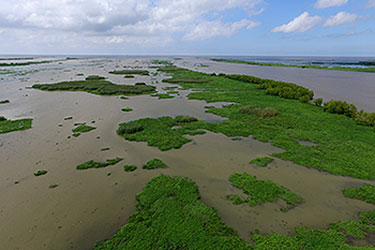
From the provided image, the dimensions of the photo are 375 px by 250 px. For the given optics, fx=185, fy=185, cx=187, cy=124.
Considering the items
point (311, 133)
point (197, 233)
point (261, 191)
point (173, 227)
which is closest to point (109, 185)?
point (173, 227)

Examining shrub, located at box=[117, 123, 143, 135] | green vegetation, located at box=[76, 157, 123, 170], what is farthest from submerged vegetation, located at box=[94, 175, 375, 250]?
shrub, located at box=[117, 123, 143, 135]

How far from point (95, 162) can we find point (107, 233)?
22.9 ft

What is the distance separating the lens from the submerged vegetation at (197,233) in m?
7.86

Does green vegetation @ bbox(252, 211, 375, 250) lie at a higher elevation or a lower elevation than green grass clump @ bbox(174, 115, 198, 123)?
lower

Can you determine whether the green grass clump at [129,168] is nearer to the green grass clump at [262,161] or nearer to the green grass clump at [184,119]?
the green grass clump at [262,161]

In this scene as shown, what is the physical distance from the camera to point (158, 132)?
19.8 m

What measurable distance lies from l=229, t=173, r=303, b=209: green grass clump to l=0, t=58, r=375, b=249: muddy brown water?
0.36 meters

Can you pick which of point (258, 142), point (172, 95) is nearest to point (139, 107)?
point (172, 95)

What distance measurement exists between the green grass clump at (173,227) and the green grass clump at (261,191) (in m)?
2.69

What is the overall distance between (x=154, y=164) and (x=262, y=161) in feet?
27.3

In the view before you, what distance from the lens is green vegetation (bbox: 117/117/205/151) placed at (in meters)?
17.5

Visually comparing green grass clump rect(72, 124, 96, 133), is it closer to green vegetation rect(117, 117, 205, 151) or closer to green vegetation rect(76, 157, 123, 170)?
green vegetation rect(117, 117, 205, 151)

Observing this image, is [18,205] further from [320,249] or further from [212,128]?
[212,128]

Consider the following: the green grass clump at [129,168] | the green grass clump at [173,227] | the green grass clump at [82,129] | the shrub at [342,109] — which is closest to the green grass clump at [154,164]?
the green grass clump at [129,168]
